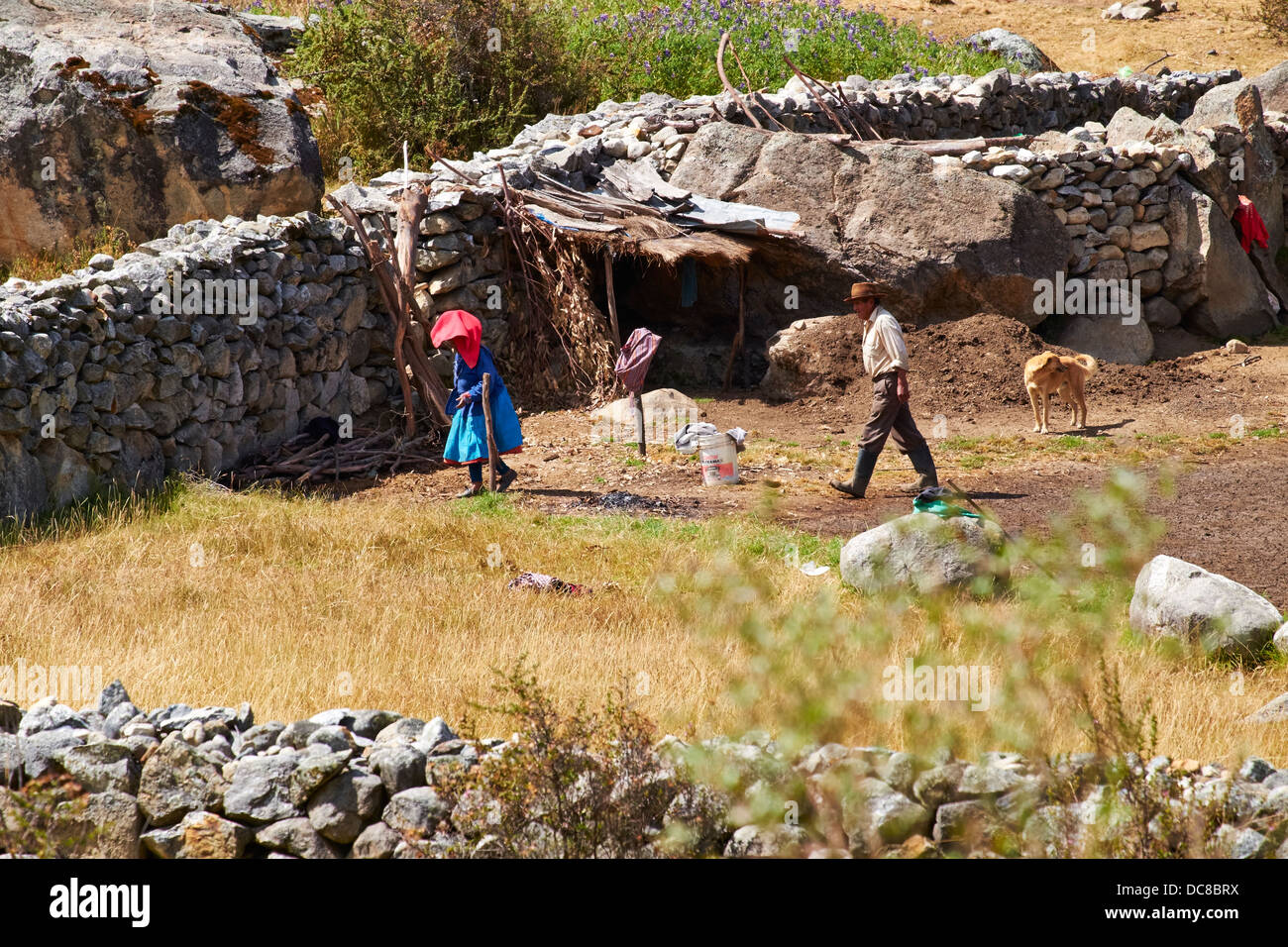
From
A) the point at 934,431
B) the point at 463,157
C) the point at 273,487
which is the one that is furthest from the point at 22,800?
the point at 463,157

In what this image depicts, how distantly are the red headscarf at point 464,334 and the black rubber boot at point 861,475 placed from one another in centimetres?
299

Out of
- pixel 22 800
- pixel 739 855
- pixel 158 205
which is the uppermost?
pixel 158 205

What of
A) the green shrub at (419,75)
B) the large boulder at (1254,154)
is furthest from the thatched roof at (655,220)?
the large boulder at (1254,154)

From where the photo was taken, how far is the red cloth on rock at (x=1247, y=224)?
1532 centimetres

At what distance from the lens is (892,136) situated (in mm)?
15953

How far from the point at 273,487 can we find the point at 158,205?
341 centimetres

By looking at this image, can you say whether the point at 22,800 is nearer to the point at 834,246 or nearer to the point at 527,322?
the point at 527,322

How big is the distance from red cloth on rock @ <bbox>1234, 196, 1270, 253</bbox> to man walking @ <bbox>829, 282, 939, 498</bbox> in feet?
A: 29.0

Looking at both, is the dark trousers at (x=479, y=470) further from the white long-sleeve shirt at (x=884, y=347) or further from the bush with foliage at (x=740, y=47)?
the bush with foliage at (x=740, y=47)

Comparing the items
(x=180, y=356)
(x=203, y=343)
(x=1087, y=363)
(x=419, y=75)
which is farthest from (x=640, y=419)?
(x=419, y=75)

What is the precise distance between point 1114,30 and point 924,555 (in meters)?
24.3

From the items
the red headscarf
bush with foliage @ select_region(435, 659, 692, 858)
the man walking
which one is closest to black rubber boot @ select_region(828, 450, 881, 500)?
the man walking

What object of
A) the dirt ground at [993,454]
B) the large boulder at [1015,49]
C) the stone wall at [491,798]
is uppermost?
the large boulder at [1015,49]

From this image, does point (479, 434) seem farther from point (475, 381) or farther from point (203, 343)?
point (203, 343)
